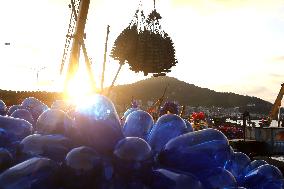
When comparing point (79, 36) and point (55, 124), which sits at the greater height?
point (79, 36)

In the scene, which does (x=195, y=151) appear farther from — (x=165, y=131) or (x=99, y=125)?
(x=99, y=125)

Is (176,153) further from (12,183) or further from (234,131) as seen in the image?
(234,131)

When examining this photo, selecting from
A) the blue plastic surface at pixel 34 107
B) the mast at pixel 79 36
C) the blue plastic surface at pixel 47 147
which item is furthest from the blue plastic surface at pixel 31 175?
Answer: the mast at pixel 79 36

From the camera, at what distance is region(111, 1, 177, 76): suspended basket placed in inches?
369

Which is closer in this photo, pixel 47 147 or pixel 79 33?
pixel 47 147

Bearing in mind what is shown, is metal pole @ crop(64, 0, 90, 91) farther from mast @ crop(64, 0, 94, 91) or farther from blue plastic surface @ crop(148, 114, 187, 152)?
blue plastic surface @ crop(148, 114, 187, 152)

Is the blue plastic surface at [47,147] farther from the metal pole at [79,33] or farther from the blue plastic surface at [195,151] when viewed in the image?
the metal pole at [79,33]

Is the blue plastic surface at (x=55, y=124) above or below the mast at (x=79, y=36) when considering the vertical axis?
below

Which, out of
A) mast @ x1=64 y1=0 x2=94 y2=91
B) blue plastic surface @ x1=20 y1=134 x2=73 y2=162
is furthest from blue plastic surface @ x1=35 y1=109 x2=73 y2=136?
mast @ x1=64 y1=0 x2=94 y2=91

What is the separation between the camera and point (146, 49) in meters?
9.59

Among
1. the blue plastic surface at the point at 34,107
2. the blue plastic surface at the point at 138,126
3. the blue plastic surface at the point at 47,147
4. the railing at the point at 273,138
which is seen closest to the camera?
the blue plastic surface at the point at 47,147

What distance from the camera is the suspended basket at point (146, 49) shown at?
30.8ft

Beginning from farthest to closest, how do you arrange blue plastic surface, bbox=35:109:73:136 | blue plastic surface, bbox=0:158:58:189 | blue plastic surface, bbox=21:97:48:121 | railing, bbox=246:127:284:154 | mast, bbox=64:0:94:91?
1. railing, bbox=246:127:284:154
2. mast, bbox=64:0:94:91
3. blue plastic surface, bbox=21:97:48:121
4. blue plastic surface, bbox=35:109:73:136
5. blue plastic surface, bbox=0:158:58:189

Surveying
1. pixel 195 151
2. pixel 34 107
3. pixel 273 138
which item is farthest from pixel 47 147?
pixel 273 138
